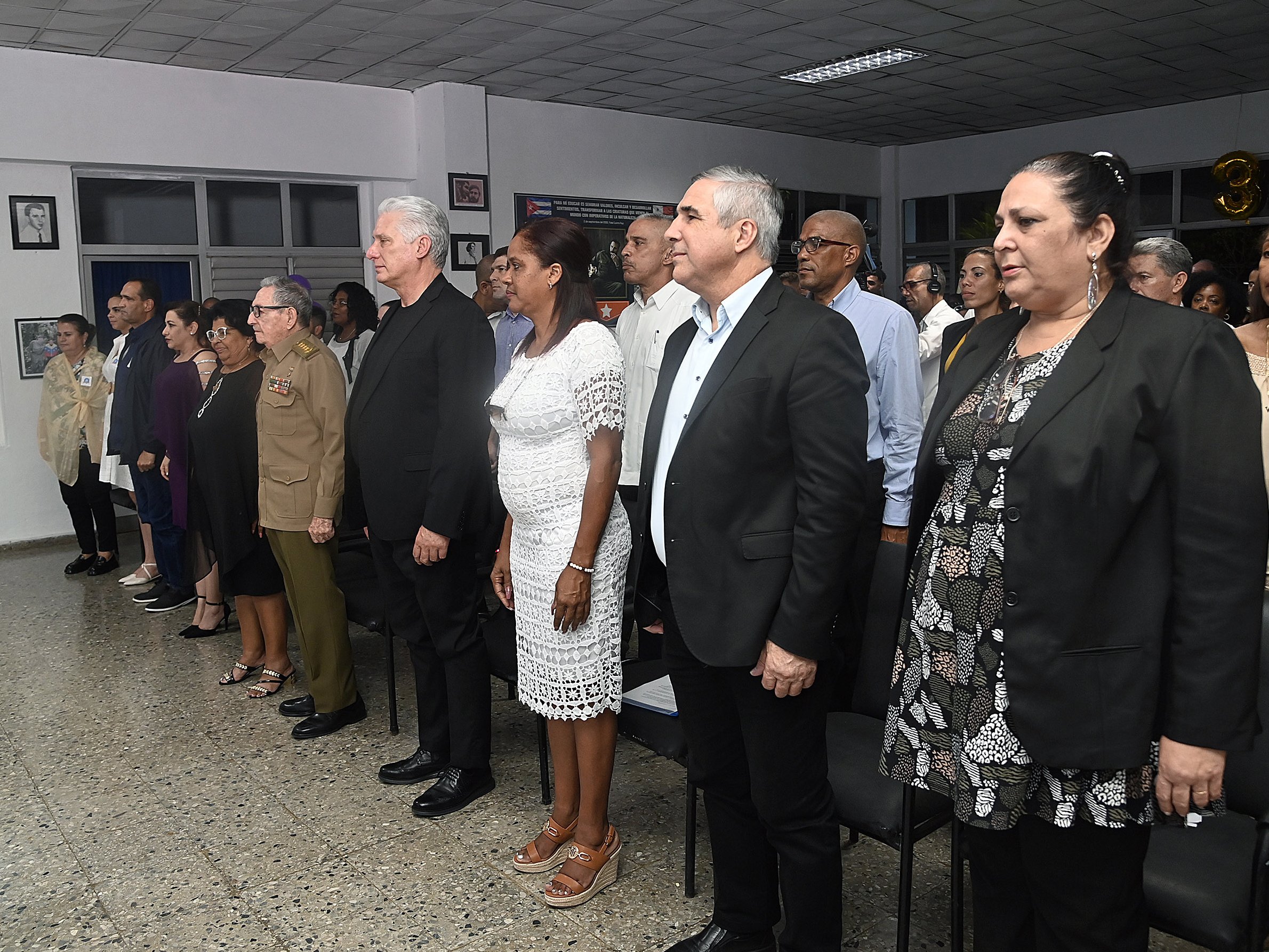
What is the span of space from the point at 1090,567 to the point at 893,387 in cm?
185

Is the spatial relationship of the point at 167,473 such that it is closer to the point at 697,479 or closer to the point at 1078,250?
the point at 697,479

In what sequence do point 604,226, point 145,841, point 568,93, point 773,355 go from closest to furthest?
point 773,355 → point 145,841 → point 568,93 → point 604,226

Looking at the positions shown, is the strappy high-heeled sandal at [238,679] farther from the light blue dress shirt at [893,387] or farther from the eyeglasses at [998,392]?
the eyeglasses at [998,392]

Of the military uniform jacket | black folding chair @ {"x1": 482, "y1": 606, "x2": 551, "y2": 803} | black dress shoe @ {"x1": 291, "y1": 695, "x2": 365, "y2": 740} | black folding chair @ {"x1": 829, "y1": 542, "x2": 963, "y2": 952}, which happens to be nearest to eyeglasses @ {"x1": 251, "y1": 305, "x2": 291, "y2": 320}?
the military uniform jacket

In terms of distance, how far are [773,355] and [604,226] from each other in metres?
8.05

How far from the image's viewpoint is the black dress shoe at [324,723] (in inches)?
140

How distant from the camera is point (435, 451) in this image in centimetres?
285

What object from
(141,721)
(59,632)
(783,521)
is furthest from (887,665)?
(59,632)

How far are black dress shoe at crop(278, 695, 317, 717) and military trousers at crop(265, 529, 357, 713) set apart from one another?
14cm

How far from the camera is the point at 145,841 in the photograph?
285cm

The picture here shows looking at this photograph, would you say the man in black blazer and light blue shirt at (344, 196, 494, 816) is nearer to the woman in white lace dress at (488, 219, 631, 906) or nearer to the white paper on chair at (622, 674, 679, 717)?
the woman in white lace dress at (488, 219, 631, 906)

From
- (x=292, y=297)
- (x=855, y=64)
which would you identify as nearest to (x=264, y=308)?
(x=292, y=297)

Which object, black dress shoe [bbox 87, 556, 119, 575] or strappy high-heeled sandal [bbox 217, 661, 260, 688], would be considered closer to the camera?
strappy high-heeled sandal [bbox 217, 661, 260, 688]

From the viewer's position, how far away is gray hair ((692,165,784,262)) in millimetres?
1870
